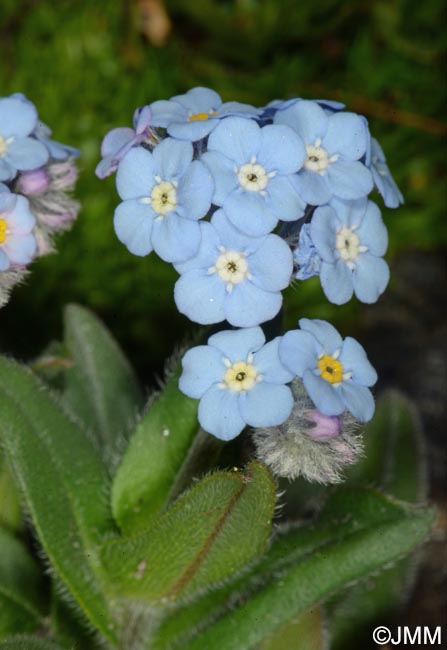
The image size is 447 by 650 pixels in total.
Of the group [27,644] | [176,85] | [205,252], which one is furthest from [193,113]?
[176,85]

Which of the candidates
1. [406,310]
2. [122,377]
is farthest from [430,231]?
[122,377]

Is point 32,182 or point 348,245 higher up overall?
point 348,245

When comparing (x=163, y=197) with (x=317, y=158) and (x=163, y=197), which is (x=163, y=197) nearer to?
(x=163, y=197)

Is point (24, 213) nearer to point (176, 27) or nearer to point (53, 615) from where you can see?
point (53, 615)

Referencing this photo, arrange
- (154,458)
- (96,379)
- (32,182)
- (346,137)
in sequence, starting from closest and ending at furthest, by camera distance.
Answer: (346,137), (32,182), (154,458), (96,379)

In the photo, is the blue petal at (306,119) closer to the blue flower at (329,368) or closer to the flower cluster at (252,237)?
the flower cluster at (252,237)

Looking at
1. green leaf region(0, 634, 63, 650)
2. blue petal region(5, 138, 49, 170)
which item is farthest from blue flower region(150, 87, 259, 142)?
green leaf region(0, 634, 63, 650)
